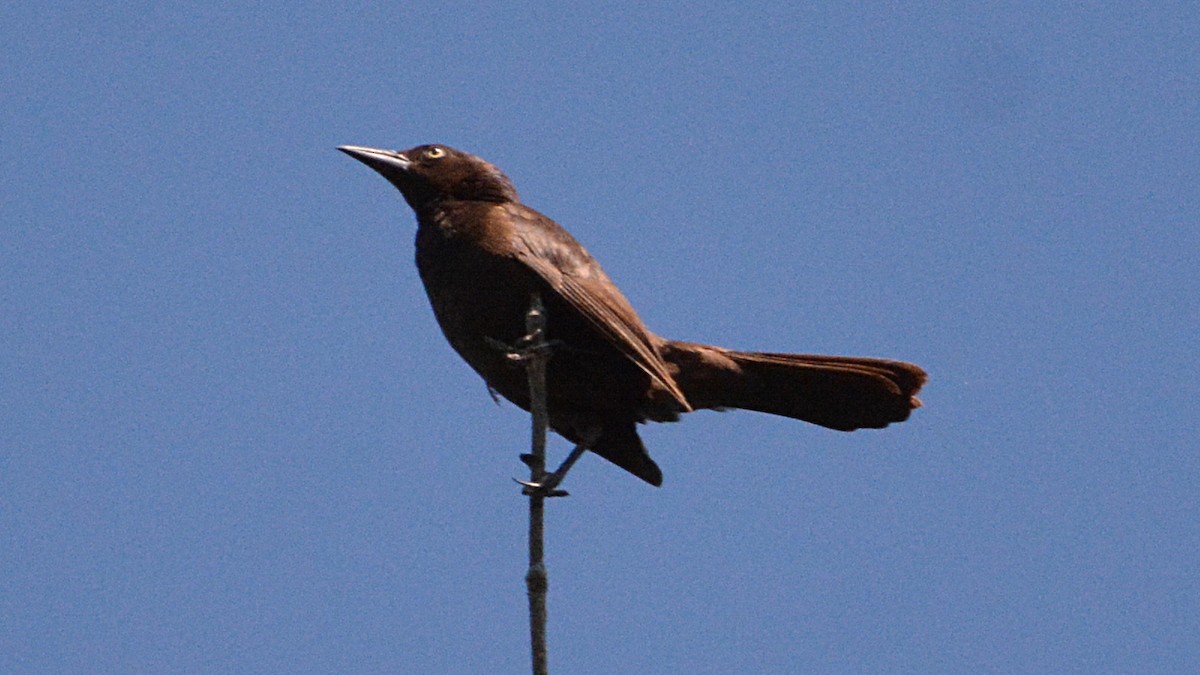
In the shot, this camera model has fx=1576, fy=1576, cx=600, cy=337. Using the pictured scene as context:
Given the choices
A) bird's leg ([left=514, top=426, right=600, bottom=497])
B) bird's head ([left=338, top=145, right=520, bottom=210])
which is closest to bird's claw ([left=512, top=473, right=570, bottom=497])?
bird's leg ([left=514, top=426, right=600, bottom=497])

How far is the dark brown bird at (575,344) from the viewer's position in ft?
18.2

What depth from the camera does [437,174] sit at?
6.25 meters

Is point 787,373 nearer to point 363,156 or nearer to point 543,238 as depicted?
point 543,238

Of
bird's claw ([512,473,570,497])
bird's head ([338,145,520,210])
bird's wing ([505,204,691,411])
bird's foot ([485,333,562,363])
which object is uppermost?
bird's head ([338,145,520,210])

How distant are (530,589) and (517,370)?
190cm

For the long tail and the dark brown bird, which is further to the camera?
the long tail

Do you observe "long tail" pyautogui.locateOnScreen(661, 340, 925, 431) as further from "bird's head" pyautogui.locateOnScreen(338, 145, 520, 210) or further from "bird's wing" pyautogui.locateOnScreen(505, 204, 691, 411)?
"bird's head" pyautogui.locateOnScreen(338, 145, 520, 210)

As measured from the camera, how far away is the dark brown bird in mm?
5547

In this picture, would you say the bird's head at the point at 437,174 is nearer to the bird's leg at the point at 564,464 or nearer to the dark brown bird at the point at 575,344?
the dark brown bird at the point at 575,344

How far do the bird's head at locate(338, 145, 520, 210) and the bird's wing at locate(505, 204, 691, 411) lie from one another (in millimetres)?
388

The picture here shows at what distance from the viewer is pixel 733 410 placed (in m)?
6.25

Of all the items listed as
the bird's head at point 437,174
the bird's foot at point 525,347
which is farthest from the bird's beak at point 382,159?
the bird's foot at point 525,347

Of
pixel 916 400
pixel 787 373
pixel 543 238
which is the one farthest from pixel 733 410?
pixel 543 238

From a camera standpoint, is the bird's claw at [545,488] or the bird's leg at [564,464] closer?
the bird's claw at [545,488]
